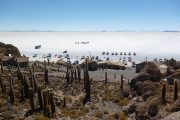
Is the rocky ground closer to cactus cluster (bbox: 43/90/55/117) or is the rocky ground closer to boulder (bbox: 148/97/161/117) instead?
boulder (bbox: 148/97/161/117)

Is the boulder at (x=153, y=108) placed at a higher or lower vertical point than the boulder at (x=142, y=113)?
higher

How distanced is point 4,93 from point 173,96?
2287 centimetres

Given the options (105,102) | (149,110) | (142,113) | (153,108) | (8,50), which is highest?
(8,50)

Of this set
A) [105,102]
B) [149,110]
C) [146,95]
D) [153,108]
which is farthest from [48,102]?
[153,108]

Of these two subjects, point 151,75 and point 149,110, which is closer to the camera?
point 149,110

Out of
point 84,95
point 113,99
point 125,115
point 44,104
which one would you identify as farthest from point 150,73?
point 44,104

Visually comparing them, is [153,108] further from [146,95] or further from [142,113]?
[146,95]

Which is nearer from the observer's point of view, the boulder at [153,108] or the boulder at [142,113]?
the boulder at [153,108]

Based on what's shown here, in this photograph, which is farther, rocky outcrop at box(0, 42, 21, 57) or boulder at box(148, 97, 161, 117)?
rocky outcrop at box(0, 42, 21, 57)

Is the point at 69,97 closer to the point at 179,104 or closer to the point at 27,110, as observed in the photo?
the point at 27,110

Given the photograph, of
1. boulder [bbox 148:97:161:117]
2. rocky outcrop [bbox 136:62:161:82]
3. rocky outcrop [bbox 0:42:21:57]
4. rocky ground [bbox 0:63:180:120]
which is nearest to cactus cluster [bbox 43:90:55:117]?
rocky ground [bbox 0:63:180:120]

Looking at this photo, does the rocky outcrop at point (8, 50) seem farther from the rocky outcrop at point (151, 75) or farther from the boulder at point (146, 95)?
the boulder at point (146, 95)

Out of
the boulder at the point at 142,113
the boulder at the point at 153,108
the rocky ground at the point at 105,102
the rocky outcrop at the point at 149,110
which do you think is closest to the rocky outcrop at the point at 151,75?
the rocky ground at the point at 105,102

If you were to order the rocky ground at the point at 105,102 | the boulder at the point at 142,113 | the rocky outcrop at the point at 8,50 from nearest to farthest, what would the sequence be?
1. the boulder at the point at 142,113
2. the rocky ground at the point at 105,102
3. the rocky outcrop at the point at 8,50
